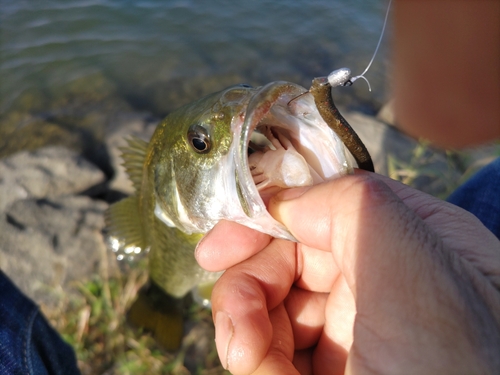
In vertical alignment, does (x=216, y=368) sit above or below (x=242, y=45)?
below

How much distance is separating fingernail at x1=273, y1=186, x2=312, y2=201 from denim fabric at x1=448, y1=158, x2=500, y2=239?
5.73ft

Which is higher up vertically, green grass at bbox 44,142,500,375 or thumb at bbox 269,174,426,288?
thumb at bbox 269,174,426,288

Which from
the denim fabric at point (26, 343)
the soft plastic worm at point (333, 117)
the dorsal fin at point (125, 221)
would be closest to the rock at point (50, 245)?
the dorsal fin at point (125, 221)

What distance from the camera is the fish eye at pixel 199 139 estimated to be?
1.89 meters

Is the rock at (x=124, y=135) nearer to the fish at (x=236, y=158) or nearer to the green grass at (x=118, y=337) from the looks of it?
the green grass at (x=118, y=337)

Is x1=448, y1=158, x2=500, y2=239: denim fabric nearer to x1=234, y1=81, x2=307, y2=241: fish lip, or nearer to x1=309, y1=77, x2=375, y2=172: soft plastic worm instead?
x1=309, y1=77, x2=375, y2=172: soft plastic worm

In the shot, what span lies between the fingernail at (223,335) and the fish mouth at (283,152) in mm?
417

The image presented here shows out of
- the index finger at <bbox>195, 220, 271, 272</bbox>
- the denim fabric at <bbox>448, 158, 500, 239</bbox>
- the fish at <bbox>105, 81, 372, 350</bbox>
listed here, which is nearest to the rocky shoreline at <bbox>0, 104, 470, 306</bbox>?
the fish at <bbox>105, 81, 372, 350</bbox>

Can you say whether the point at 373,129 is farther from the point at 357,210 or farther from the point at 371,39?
the point at 357,210

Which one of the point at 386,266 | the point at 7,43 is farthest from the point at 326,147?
the point at 7,43

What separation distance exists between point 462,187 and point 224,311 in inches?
90.9

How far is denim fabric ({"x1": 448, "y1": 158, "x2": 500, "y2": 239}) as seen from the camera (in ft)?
8.66

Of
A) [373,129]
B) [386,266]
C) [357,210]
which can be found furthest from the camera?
[373,129]

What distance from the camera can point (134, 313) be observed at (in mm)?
3176
